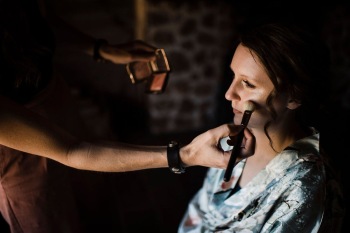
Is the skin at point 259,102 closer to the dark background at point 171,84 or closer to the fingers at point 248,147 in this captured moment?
the fingers at point 248,147

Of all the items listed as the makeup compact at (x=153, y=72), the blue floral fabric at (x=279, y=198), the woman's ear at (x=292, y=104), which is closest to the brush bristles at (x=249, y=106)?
the woman's ear at (x=292, y=104)

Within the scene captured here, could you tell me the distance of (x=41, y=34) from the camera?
162 cm

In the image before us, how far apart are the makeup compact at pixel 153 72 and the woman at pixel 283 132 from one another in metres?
0.37

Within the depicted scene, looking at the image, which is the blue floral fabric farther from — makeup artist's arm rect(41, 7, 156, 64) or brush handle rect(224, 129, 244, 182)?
makeup artist's arm rect(41, 7, 156, 64)

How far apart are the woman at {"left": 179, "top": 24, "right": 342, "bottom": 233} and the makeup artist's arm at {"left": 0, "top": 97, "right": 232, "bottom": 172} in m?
0.14

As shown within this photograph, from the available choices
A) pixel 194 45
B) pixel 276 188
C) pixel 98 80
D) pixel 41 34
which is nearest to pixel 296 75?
pixel 276 188

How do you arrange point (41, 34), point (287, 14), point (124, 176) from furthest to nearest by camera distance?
point (287, 14) < point (124, 176) < point (41, 34)

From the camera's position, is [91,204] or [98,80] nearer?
[91,204]

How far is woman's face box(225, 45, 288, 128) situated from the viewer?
→ 59.8 inches

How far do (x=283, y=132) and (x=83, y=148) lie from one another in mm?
942

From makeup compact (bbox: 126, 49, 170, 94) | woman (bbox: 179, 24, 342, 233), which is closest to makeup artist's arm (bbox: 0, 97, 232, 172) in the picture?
woman (bbox: 179, 24, 342, 233)

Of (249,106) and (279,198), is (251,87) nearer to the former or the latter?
(249,106)

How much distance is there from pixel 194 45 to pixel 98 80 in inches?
40.1

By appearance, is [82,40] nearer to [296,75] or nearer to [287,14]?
[296,75]
